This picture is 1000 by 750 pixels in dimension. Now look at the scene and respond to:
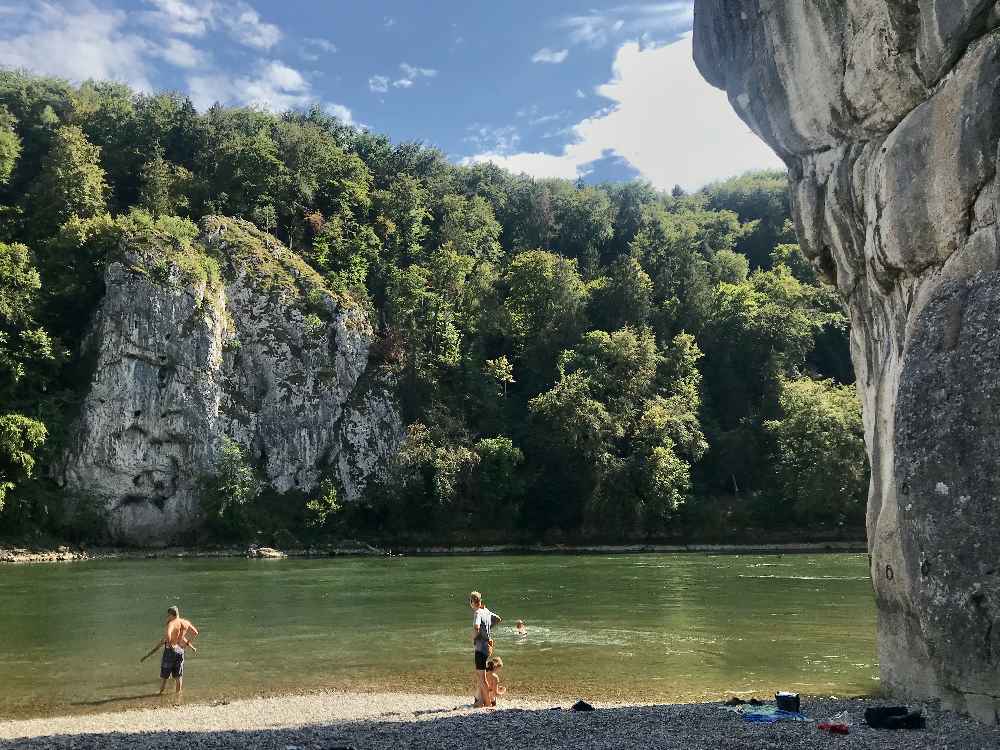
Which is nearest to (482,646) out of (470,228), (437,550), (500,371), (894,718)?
(894,718)

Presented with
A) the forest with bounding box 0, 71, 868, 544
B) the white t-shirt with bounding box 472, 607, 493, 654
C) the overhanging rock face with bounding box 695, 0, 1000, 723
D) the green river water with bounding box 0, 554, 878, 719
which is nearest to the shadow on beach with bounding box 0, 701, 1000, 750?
the overhanging rock face with bounding box 695, 0, 1000, 723

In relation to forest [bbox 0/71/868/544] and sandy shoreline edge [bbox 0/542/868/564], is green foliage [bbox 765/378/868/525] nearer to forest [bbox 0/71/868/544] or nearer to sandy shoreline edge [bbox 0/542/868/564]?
forest [bbox 0/71/868/544]

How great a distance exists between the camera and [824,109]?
521 inches

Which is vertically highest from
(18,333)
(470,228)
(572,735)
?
(470,228)

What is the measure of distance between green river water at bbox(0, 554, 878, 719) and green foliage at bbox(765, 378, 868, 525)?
16407 mm

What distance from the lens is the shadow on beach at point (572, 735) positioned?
8.02 m

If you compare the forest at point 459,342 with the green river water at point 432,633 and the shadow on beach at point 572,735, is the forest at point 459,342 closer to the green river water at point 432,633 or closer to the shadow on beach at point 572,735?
the green river water at point 432,633

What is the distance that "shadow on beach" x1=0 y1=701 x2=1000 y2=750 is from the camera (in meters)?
8.02

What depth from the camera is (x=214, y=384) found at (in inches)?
1955

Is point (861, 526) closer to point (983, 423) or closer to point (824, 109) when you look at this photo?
point (824, 109)

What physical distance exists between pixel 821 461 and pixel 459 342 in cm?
2741

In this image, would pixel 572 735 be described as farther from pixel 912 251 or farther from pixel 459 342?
pixel 459 342

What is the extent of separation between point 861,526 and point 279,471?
35639mm

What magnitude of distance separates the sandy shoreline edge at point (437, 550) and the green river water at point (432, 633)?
9221 millimetres
